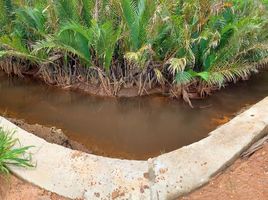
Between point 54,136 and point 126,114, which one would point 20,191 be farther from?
point 126,114

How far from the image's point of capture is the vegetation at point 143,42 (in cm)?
618

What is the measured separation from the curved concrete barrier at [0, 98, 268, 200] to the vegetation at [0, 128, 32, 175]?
6 cm

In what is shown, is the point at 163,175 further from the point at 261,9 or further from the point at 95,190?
the point at 261,9

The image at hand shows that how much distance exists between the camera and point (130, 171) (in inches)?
148

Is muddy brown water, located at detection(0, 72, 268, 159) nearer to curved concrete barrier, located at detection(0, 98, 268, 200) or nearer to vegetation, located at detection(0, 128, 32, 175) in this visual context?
curved concrete barrier, located at detection(0, 98, 268, 200)

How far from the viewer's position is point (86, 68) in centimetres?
692

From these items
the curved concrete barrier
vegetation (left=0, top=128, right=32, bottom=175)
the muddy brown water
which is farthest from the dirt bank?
vegetation (left=0, top=128, right=32, bottom=175)

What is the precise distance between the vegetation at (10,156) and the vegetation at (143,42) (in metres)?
2.42

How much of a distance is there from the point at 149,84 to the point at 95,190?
10.6 feet

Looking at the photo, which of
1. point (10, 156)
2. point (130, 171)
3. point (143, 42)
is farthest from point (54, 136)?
point (143, 42)

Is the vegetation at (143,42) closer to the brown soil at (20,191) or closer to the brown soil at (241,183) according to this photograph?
the brown soil at (241,183)

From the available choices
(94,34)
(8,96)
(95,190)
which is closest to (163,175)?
(95,190)

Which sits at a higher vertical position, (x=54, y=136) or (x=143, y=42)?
(x=143, y=42)

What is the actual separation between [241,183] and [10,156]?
2034mm
